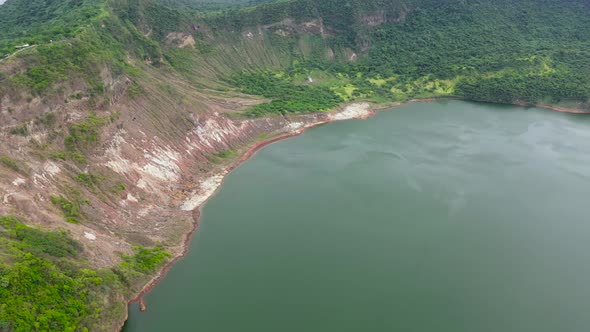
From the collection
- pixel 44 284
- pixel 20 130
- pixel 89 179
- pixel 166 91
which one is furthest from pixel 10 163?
pixel 166 91

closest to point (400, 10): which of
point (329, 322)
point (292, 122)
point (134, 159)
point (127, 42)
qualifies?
point (292, 122)

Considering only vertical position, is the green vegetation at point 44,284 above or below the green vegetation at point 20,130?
below

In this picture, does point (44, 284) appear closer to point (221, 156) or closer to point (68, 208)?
point (68, 208)

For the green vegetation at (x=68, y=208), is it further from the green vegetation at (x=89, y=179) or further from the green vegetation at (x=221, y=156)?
the green vegetation at (x=221, y=156)

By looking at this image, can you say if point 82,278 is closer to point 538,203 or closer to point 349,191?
point 349,191

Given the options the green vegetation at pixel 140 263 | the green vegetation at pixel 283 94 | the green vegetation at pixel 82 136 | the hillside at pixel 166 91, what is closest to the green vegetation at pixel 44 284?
the hillside at pixel 166 91

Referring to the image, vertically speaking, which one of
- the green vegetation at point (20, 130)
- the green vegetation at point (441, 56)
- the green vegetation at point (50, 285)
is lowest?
the green vegetation at point (441, 56)

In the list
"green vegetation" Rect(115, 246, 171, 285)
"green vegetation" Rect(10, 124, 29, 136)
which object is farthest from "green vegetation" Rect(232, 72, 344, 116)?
"green vegetation" Rect(10, 124, 29, 136)
